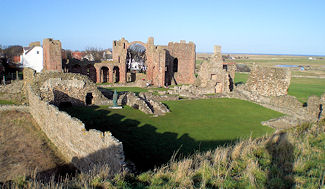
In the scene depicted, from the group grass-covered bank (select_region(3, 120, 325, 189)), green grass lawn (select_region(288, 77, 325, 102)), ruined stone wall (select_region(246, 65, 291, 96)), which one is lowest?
green grass lawn (select_region(288, 77, 325, 102))

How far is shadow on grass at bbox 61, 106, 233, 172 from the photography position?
992 centimetres

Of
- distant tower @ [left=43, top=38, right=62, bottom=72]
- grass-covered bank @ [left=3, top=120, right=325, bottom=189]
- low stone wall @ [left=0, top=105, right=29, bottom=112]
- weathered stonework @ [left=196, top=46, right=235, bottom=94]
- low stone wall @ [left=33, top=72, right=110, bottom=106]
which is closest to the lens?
grass-covered bank @ [left=3, top=120, right=325, bottom=189]

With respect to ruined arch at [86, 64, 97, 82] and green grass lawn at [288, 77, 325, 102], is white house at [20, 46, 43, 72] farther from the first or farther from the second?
green grass lawn at [288, 77, 325, 102]

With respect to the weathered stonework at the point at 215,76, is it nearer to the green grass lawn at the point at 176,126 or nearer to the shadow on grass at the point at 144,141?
the green grass lawn at the point at 176,126

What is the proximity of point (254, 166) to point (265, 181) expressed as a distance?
507mm

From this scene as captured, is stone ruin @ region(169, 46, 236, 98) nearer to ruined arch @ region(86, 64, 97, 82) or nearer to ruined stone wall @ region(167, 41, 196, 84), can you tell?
ruined stone wall @ region(167, 41, 196, 84)

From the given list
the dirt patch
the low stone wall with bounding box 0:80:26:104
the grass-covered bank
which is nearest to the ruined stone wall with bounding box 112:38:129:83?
the low stone wall with bounding box 0:80:26:104

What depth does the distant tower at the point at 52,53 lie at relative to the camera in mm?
32281

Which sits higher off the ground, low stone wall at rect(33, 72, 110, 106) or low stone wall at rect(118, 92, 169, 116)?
low stone wall at rect(33, 72, 110, 106)

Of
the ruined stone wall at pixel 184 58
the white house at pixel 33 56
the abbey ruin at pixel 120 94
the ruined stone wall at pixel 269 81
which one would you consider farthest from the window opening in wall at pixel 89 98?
the white house at pixel 33 56

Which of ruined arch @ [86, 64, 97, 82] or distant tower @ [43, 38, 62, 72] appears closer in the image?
distant tower @ [43, 38, 62, 72]

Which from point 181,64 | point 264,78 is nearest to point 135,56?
point 181,64

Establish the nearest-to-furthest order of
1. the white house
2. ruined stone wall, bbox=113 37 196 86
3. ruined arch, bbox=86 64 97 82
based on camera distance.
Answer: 1. ruined stone wall, bbox=113 37 196 86
2. ruined arch, bbox=86 64 97 82
3. the white house

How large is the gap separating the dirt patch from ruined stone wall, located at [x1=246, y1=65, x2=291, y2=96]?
19641 mm
